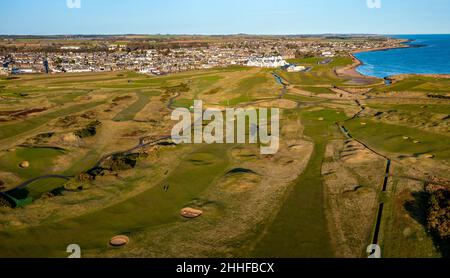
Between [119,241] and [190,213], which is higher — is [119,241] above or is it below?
below

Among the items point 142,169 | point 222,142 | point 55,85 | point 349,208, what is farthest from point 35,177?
point 55,85

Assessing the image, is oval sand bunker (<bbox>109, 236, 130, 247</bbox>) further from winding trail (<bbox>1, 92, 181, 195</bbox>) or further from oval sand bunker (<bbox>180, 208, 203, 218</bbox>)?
winding trail (<bbox>1, 92, 181, 195</bbox>)

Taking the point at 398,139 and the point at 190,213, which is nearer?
the point at 190,213

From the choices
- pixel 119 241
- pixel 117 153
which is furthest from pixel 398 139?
A: pixel 117 153
